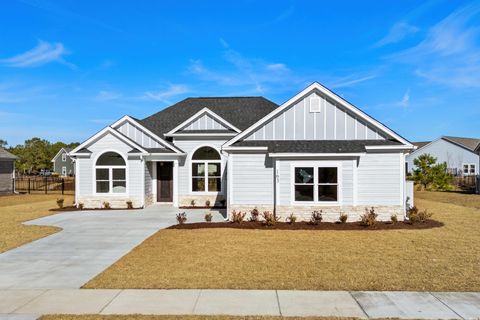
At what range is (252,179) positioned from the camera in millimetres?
15633

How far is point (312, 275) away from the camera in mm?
7816

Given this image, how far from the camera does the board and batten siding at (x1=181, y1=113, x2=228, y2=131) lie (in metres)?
20.7

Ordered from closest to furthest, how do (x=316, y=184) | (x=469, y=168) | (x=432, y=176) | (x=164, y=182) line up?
(x=316, y=184), (x=164, y=182), (x=432, y=176), (x=469, y=168)

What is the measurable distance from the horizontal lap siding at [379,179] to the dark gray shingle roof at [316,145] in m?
0.59

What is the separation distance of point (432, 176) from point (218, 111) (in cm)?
2461

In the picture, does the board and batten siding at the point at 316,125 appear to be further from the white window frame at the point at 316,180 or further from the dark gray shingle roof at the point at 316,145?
the white window frame at the point at 316,180

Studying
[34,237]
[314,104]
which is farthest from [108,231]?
[314,104]

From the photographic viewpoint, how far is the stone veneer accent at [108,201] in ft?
63.8

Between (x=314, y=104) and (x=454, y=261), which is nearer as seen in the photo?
(x=454, y=261)

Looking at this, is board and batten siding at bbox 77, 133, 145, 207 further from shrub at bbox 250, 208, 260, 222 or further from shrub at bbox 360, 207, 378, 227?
shrub at bbox 360, 207, 378, 227

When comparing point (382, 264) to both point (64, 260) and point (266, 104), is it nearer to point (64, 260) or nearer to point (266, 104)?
point (64, 260)

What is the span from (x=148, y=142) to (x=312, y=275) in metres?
15.1

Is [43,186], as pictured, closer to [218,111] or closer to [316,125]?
[218,111]

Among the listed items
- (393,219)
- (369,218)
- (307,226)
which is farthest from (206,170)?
(393,219)
